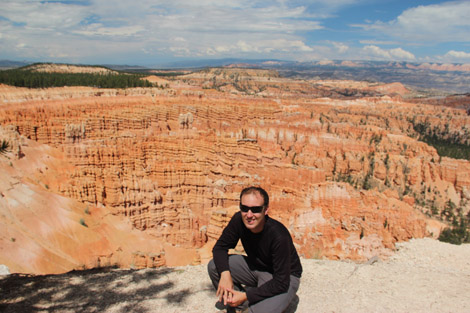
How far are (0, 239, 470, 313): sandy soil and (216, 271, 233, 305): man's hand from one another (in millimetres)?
1122

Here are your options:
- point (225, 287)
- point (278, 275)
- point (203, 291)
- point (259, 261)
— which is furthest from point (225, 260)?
point (203, 291)

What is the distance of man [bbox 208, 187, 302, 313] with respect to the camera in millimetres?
4453

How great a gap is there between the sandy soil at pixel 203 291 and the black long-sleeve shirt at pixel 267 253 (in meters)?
1.11

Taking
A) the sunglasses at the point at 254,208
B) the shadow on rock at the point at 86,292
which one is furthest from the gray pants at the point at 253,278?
the shadow on rock at the point at 86,292

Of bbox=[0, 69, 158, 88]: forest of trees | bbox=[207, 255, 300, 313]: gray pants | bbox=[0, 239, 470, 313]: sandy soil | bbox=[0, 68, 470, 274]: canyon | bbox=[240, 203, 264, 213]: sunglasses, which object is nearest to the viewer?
bbox=[240, 203, 264, 213]: sunglasses

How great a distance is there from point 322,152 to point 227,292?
121 feet

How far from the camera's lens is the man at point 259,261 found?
4.45 metres

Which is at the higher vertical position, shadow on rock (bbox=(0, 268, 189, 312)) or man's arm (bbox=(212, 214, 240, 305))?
man's arm (bbox=(212, 214, 240, 305))

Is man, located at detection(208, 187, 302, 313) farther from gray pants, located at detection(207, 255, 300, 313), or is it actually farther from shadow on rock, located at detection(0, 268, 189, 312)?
shadow on rock, located at detection(0, 268, 189, 312)

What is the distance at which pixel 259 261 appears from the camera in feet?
16.1

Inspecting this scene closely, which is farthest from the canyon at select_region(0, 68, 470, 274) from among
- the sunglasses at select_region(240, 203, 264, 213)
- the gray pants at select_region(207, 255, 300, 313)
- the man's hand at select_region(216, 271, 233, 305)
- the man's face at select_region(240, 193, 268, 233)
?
the sunglasses at select_region(240, 203, 264, 213)

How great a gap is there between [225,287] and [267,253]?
2.56 ft

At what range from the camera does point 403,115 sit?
274ft

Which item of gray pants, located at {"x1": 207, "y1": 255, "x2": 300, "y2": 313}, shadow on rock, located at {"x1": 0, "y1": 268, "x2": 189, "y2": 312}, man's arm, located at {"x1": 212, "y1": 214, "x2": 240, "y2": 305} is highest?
man's arm, located at {"x1": 212, "y1": 214, "x2": 240, "y2": 305}
